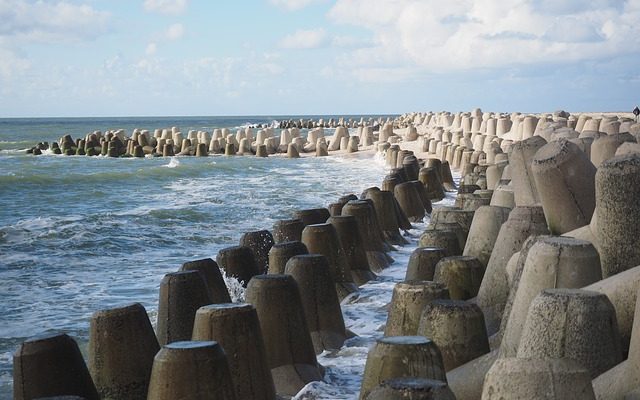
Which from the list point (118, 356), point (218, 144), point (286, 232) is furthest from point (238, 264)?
point (218, 144)

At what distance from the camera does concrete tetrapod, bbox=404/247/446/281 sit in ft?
24.2

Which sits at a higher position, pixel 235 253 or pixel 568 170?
pixel 568 170

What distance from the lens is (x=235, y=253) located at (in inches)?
313

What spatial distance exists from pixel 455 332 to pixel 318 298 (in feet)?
6.34

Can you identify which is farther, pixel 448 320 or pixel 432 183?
pixel 432 183

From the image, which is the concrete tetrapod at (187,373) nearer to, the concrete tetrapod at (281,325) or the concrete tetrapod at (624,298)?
the concrete tetrapod at (281,325)

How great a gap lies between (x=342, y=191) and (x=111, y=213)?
5.29 metres

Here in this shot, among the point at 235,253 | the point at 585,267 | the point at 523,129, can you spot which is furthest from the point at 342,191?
the point at 585,267

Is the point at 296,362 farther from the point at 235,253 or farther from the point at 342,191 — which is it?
the point at 342,191

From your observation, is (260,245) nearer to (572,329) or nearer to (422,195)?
(572,329)

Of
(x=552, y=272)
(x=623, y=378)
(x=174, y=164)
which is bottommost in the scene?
(x=174, y=164)

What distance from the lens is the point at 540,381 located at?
3.24m

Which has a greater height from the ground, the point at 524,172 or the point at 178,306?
the point at 524,172

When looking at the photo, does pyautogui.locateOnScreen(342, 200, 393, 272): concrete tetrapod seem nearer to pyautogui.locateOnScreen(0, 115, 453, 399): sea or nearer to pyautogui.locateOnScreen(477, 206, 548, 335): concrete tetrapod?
pyautogui.locateOnScreen(0, 115, 453, 399): sea
